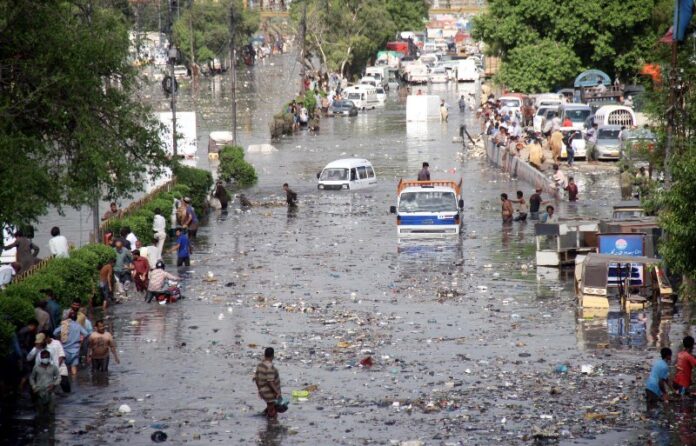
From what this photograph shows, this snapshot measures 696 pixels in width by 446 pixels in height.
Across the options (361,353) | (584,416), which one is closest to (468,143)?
(361,353)

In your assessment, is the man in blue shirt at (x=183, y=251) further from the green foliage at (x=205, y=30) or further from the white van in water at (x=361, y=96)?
the green foliage at (x=205, y=30)

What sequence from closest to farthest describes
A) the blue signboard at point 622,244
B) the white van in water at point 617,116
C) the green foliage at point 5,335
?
the green foliage at point 5,335 < the blue signboard at point 622,244 < the white van in water at point 617,116

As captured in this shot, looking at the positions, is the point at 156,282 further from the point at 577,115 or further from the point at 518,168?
the point at 577,115

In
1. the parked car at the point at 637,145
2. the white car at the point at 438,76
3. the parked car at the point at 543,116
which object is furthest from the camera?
the white car at the point at 438,76

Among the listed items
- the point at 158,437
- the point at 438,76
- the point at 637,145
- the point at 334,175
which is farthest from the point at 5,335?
the point at 438,76

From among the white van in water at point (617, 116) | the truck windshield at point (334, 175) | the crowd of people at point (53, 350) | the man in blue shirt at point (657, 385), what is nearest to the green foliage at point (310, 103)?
the white van in water at point (617, 116)

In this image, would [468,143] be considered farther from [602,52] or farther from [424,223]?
[424,223]
